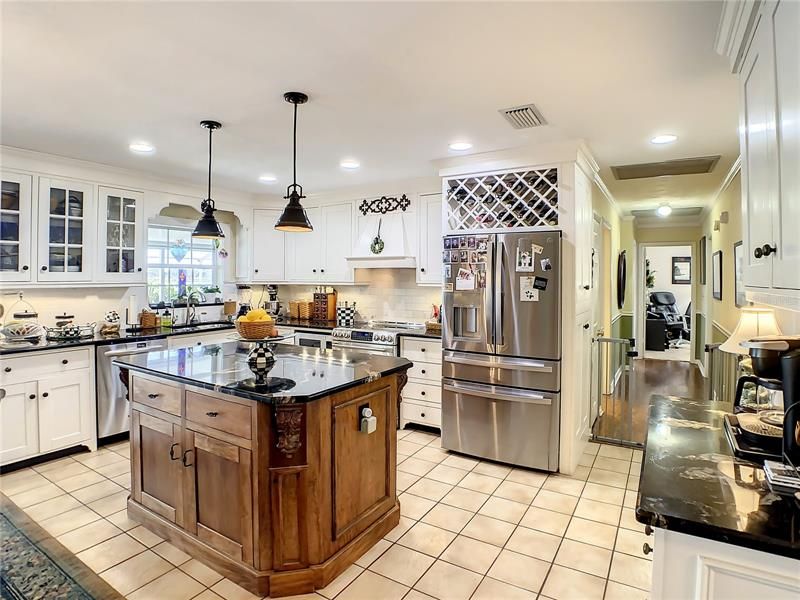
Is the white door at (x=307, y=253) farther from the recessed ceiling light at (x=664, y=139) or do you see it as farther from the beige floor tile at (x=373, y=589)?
the beige floor tile at (x=373, y=589)

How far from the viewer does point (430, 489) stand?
319 centimetres

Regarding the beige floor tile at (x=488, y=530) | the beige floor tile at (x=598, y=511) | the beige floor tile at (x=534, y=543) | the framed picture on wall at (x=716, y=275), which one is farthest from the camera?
the framed picture on wall at (x=716, y=275)

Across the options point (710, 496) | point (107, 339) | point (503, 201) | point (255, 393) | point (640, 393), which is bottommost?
point (640, 393)

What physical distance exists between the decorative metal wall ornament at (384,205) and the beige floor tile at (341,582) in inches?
132

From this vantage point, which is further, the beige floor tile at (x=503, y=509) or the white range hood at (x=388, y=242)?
the white range hood at (x=388, y=242)

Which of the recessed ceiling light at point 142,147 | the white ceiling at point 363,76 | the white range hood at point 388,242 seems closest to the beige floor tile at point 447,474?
the white range hood at point 388,242

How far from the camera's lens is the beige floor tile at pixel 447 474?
336cm

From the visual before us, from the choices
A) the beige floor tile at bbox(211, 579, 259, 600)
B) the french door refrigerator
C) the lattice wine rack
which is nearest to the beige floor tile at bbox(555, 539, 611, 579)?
the french door refrigerator

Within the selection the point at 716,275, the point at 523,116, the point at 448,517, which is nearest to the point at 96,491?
the point at 448,517

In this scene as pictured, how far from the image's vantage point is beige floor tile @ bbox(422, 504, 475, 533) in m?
2.71

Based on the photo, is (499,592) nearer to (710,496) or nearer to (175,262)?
(710,496)

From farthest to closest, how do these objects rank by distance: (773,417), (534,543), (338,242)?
(338,242) < (534,543) < (773,417)

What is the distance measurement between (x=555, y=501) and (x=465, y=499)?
594 millimetres

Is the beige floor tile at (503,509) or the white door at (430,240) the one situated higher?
the white door at (430,240)
